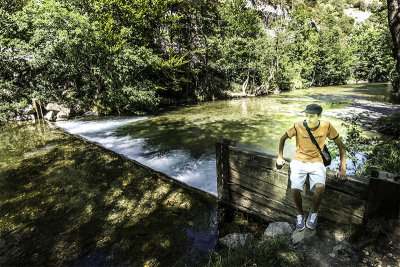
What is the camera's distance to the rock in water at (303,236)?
312 cm

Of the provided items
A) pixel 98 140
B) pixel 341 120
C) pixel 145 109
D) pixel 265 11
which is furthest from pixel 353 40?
pixel 98 140

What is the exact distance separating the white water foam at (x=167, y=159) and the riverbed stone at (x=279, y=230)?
2.00 metres

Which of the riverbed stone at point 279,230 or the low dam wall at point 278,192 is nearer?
the low dam wall at point 278,192

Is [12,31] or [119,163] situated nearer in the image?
[119,163]

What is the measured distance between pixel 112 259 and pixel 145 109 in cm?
1731

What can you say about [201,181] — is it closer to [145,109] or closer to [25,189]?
[25,189]

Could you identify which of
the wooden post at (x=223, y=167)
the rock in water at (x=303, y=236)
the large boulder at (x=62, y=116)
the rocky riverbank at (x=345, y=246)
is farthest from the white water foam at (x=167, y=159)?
the large boulder at (x=62, y=116)

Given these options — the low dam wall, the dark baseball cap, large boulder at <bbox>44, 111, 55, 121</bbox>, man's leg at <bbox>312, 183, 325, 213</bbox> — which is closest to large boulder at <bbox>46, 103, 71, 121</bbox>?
large boulder at <bbox>44, 111, 55, 121</bbox>

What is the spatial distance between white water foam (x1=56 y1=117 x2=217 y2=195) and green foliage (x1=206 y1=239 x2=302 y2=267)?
2.63 metres

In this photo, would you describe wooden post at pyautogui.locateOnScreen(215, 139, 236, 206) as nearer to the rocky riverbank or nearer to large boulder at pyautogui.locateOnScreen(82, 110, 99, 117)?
the rocky riverbank

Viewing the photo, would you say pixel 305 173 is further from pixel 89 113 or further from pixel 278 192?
pixel 89 113

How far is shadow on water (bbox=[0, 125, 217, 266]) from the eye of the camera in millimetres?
3572

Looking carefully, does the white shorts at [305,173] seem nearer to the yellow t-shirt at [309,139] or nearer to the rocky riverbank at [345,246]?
the yellow t-shirt at [309,139]

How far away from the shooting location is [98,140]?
10.5 m
